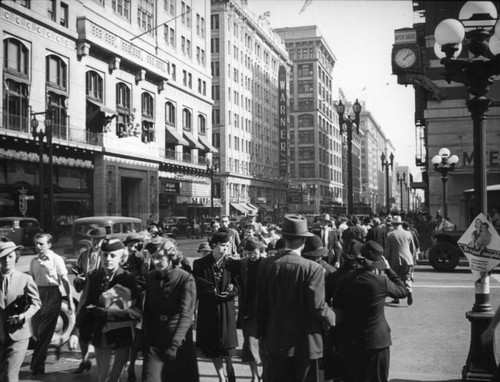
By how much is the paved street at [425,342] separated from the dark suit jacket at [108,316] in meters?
1.55

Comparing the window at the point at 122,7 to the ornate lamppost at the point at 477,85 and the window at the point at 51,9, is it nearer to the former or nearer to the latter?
the window at the point at 51,9

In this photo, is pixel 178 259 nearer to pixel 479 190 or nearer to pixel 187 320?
pixel 187 320

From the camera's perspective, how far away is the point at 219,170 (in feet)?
222

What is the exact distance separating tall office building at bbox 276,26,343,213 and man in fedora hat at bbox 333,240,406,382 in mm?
94659

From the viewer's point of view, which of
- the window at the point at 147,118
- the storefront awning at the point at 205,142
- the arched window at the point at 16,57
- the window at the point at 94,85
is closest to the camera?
the arched window at the point at 16,57

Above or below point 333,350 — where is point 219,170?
above

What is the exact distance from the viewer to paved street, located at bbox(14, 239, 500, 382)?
21.7 feet

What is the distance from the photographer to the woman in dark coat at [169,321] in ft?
15.7

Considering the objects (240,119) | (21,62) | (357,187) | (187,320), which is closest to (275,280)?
(187,320)

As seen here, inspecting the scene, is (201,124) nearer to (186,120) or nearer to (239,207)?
(186,120)

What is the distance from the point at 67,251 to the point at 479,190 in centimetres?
2286

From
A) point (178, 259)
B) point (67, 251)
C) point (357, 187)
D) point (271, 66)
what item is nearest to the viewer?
point (178, 259)

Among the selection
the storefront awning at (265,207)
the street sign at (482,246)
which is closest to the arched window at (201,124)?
the storefront awning at (265,207)

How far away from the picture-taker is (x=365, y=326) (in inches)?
188
